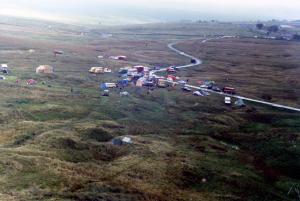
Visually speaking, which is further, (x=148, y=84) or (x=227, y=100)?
(x=148, y=84)

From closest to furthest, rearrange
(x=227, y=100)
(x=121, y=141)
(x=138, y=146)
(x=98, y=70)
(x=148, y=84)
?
1. (x=138, y=146)
2. (x=121, y=141)
3. (x=227, y=100)
4. (x=148, y=84)
5. (x=98, y=70)

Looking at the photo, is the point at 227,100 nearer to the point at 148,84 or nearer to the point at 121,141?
the point at 148,84

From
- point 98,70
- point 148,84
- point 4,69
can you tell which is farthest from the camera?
point 98,70

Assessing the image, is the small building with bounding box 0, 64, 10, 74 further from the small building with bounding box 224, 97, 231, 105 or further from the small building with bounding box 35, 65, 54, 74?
the small building with bounding box 224, 97, 231, 105

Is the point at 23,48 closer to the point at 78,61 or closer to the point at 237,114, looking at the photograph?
the point at 78,61

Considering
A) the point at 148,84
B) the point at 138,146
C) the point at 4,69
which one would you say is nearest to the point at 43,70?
the point at 4,69

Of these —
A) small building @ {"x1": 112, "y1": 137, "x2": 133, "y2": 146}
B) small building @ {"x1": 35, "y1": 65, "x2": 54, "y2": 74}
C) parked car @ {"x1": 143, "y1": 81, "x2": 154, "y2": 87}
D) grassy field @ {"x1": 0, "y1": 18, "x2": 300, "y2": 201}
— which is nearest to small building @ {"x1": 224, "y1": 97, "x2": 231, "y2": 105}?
grassy field @ {"x1": 0, "y1": 18, "x2": 300, "y2": 201}

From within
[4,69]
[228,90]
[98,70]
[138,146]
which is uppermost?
[4,69]

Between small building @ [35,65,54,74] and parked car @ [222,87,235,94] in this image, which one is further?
small building @ [35,65,54,74]

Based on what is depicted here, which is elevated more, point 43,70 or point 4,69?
point 4,69
